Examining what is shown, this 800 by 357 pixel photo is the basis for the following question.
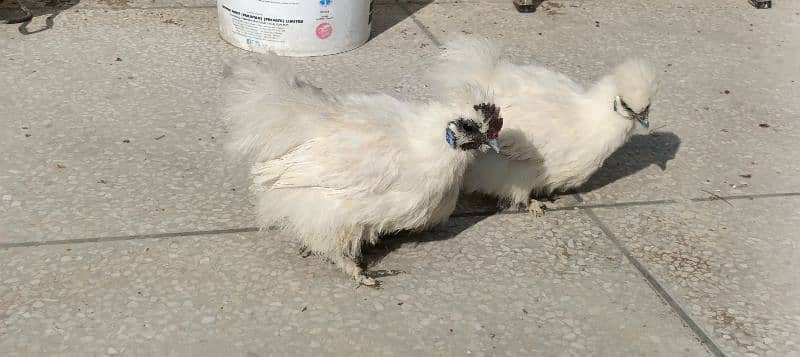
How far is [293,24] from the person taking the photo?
5914 millimetres

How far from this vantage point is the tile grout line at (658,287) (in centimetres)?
348

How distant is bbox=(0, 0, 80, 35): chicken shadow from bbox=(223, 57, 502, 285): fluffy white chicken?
3256 mm

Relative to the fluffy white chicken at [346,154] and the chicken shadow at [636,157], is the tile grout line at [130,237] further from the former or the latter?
the chicken shadow at [636,157]

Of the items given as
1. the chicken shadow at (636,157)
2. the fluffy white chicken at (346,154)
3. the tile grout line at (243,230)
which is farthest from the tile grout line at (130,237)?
the chicken shadow at (636,157)

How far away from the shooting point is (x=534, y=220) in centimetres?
435

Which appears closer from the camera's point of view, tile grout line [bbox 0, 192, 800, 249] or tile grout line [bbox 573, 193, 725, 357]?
tile grout line [bbox 573, 193, 725, 357]

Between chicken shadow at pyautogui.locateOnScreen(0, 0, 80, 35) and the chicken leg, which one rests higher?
the chicken leg

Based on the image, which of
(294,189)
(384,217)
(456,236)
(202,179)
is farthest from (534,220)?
(202,179)

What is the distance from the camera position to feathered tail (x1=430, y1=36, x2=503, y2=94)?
448 cm

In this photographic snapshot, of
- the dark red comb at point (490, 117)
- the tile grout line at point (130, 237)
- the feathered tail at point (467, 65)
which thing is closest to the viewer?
the dark red comb at point (490, 117)

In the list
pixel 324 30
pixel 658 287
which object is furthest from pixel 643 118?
pixel 324 30

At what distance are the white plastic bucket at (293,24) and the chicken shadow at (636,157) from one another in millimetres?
2262

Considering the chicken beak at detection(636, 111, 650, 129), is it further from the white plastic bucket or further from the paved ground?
the white plastic bucket

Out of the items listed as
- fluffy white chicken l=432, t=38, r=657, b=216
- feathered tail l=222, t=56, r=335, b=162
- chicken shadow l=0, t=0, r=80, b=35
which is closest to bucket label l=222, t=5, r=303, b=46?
chicken shadow l=0, t=0, r=80, b=35
